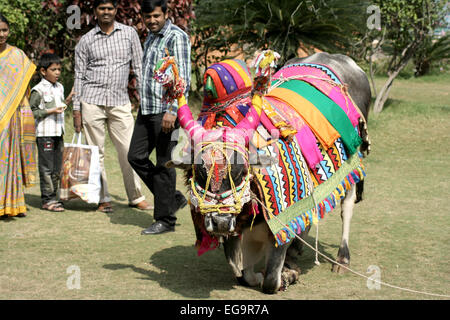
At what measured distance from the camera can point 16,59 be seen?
6410 millimetres

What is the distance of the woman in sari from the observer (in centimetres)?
619

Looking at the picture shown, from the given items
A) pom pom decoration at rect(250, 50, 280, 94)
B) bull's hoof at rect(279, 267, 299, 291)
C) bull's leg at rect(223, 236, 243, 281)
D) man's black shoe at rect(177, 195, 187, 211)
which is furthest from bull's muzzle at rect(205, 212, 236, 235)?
man's black shoe at rect(177, 195, 187, 211)

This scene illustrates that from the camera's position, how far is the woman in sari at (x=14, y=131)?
244 inches

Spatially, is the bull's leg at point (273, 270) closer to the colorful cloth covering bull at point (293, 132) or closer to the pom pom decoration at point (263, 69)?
the colorful cloth covering bull at point (293, 132)

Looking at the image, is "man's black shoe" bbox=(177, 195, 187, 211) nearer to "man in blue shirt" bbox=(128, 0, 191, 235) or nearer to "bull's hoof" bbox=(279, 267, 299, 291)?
"man in blue shirt" bbox=(128, 0, 191, 235)

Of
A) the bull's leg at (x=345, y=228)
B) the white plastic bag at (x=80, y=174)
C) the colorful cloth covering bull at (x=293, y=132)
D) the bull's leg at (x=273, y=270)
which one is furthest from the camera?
the white plastic bag at (x=80, y=174)

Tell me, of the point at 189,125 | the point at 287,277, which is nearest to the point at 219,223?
the point at 189,125

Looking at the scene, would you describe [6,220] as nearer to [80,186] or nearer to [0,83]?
[80,186]

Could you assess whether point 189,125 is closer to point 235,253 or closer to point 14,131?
point 235,253

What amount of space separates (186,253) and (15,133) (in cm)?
224

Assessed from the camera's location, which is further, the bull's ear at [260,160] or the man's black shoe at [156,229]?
the man's black shoe at [156,229]

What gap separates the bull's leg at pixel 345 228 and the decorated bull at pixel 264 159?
0.03ft

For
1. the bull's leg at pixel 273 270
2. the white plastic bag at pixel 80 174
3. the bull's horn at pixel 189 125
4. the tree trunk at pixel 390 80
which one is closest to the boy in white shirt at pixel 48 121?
the white plastic bag at pixel 80 174

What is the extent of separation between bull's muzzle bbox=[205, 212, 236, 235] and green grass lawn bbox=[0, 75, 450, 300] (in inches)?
29.3
